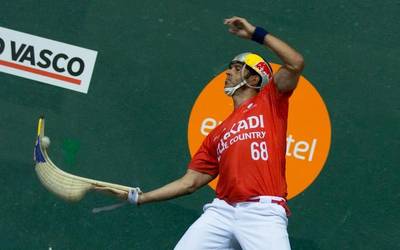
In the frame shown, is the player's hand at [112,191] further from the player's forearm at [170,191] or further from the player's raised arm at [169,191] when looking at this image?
the player's forearm at [170,191]

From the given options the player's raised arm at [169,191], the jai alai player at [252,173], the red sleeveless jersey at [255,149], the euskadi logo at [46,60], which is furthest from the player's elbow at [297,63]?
the euskadi logo at [46,60]

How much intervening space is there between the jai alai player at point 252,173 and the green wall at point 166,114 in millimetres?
931

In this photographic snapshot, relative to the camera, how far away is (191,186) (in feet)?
16.4

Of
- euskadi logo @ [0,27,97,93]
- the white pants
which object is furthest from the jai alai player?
euskadi logo @ [0,27,97,93]

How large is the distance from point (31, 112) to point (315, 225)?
1878mm

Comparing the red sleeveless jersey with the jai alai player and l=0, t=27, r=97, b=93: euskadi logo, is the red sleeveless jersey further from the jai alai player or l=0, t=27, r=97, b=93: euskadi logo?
l=0, t=27, r=97, b=93: euskadi logo

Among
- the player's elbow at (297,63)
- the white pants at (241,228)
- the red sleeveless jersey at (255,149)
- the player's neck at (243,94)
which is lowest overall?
the white pants at (241,228)

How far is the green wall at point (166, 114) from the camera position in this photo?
567 cm

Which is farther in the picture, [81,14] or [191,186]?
[81,14]

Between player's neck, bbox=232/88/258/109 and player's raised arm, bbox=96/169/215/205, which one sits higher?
player's neck, bbox=232/88/258/109

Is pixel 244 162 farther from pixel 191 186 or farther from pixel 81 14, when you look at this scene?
pixel 81 14

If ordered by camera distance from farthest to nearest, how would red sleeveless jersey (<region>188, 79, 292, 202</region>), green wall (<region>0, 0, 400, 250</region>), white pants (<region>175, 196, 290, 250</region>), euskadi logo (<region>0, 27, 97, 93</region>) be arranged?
euskadi logo (<region>0, 27, 97, 93</region>)
green wall (<region>0, 0, 400, 250</region>)
red sleeveless jersey (<region>188, 79, 292, 202</region>)
white pants (<region>175, 196, 290, 250</region>)

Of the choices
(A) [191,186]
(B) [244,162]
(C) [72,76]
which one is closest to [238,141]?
(B) [244,162]

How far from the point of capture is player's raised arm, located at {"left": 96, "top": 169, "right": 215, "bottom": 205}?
15.8ft
